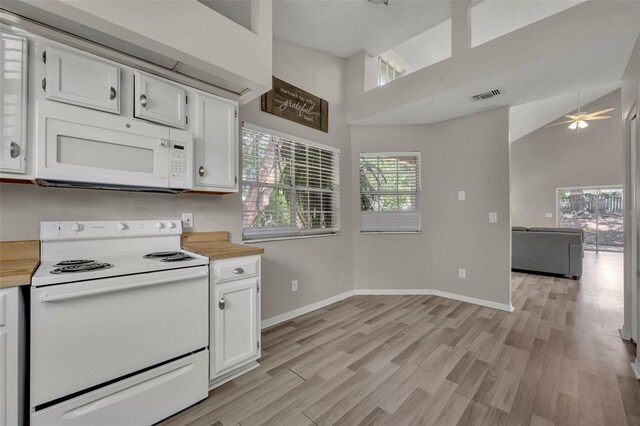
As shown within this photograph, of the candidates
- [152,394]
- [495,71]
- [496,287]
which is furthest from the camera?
[496,287]

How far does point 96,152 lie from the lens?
1561 mm

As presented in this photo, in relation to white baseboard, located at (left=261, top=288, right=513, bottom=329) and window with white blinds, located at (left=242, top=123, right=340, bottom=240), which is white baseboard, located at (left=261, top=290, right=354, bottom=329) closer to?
white baseboard, located at (left=261, top=288, right=513, bottom=329)

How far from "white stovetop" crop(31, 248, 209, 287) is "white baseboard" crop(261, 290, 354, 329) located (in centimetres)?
127

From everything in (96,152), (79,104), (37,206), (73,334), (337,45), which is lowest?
(73,334)

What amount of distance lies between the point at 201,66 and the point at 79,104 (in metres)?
0.73

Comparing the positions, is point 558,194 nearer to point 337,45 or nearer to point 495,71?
point 495,71

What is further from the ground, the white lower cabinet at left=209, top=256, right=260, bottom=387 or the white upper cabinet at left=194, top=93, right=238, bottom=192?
the white upper cabinet at left=194, top=93, right=238, bottom=192

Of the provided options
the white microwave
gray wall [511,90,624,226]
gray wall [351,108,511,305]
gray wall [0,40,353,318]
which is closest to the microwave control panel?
the white microwave

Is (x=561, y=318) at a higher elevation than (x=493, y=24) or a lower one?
lower

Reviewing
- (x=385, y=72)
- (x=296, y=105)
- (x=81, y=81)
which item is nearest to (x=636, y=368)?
(x=296, y=105)

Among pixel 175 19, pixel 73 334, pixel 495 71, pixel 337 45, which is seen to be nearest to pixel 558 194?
pixel 495 71

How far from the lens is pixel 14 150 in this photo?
1328 millimetres

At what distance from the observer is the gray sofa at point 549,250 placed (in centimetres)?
452

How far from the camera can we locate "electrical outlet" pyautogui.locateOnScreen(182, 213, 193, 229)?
2.17m
